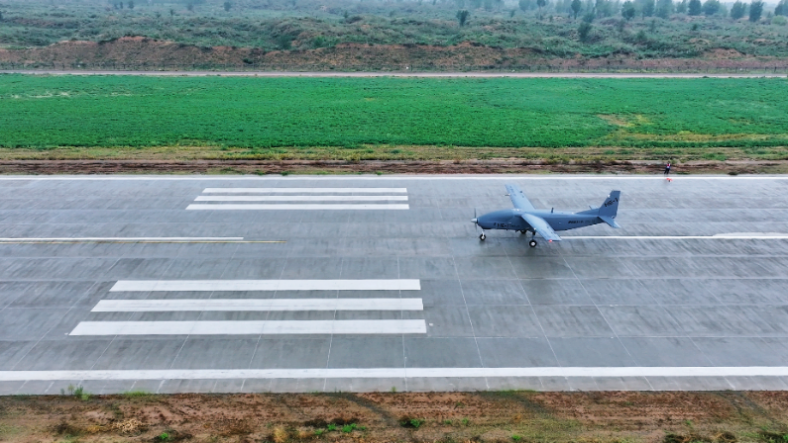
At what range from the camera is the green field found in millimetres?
49938

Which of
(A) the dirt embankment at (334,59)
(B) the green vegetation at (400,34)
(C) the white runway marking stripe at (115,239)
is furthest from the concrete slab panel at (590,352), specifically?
(B) the green vegetation at (400,34)

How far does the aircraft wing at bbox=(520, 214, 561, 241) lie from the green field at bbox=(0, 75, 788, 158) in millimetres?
21027

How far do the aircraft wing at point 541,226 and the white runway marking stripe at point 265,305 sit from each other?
7469 mm

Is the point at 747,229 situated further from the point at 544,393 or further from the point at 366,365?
the point at 366,365

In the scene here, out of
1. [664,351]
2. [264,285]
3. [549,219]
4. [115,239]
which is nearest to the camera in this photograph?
[664,351]

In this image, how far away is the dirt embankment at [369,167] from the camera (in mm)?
40969

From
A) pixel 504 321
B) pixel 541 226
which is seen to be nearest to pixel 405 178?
pixel 541 226

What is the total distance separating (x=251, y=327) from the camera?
22.0 meters

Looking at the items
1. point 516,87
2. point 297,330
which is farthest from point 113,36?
point 297,330

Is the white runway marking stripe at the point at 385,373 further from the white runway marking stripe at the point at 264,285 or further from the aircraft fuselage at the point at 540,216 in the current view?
the aircraft fuselage at the point at 540,216

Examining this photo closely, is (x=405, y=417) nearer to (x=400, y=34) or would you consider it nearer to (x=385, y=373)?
(x=385, y=373)

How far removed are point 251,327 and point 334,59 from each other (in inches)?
3336

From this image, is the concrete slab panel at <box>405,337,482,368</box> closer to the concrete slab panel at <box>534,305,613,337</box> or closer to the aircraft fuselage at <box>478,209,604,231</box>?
the concrete slab panel at <box>534,305,613,337</box>

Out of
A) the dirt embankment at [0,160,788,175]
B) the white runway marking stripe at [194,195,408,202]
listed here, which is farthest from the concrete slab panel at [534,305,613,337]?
the dirt embankment at [0,160,788,175]
